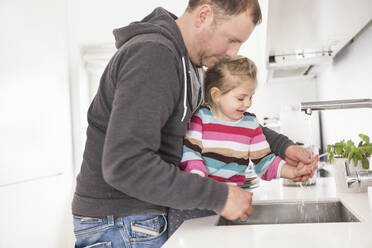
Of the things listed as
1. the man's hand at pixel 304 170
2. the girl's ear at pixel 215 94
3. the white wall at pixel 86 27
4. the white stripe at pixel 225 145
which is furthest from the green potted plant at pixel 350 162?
the white wall at pixel 86 27

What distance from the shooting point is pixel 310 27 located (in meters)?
1.54

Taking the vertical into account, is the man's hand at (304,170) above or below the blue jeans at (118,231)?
above

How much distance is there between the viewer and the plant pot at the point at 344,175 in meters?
1.23

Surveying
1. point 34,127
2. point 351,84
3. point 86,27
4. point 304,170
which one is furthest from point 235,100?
point 86,27

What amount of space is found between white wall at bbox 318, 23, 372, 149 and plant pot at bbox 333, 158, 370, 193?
1.72 feet

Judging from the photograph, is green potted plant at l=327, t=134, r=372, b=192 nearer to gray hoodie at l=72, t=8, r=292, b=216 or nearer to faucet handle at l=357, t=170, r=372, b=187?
faucet handle at l=357, t=170, r=372, b=187

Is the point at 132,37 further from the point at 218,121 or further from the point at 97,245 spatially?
the point at 97,245

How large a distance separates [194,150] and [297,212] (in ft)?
1.42

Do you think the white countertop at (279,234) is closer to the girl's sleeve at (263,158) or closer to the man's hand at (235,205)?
the man's hand at (235,205)

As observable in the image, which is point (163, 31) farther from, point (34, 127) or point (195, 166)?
point (34, 127)

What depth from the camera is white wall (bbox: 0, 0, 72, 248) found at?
217cm

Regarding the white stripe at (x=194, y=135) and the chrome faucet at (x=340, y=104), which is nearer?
the white stripe at (x=194, y=135)

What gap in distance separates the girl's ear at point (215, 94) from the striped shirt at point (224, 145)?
4 centimetres

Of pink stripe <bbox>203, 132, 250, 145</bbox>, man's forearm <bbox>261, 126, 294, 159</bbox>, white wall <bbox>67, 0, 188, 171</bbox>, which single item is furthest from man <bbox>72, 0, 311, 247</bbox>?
white wall <bbox>67, 0, 188, 171</bbox>
